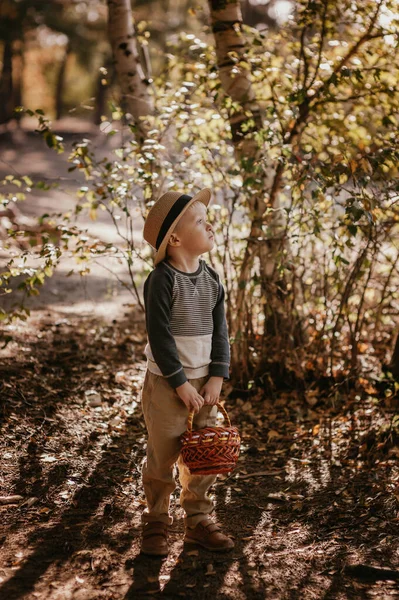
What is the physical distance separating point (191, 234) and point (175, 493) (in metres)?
1.66

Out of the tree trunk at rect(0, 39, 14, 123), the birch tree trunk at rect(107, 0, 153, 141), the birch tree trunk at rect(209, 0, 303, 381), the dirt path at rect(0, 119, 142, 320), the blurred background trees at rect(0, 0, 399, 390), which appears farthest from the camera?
the tree trunk at rect(0, 39, 14, 123)

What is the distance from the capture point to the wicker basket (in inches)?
116

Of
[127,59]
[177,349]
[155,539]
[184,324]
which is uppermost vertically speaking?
[127,59]

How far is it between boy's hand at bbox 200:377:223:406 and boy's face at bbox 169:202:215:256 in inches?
24.0

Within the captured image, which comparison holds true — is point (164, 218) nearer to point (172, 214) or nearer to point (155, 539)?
point (172, 214)

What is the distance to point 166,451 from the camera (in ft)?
10.4

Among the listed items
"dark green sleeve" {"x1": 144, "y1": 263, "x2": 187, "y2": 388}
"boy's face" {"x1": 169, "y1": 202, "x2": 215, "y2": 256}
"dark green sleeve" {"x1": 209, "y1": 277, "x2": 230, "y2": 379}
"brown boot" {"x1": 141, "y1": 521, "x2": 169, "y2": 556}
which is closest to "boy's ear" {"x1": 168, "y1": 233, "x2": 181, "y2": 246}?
"boy's face" {"x1": 169, "y1": 202, "x2": 215, "y2": 256}

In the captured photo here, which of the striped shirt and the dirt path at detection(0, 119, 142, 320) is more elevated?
the dirt path at detection(0, 119, 142, 320)

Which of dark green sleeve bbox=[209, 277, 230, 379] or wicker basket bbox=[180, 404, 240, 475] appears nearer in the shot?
wicker basket bbox=[180, 404, 240, 475]

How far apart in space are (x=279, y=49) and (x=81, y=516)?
4393 mm

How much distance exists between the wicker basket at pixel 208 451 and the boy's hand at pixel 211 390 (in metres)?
0.19

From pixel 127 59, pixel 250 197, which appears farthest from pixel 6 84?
pixel 250 197

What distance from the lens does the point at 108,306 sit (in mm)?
8055

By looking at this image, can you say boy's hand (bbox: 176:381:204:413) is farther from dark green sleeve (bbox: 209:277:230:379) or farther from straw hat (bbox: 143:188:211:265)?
straw hat (bbox: 143:188:211:265)
